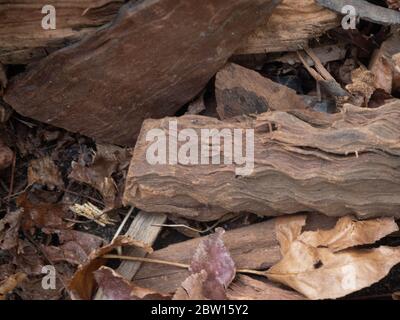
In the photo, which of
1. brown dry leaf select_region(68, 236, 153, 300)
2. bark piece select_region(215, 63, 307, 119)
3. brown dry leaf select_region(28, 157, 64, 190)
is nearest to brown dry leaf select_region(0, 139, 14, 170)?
brown dry leaf select_region(28, 157, 64, 190)

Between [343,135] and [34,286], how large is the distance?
3.83 feet

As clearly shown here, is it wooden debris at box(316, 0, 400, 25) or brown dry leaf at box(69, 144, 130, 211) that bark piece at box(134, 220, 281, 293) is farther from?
wooden debris at box(316, 0, 400, 25)

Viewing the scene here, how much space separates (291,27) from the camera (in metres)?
2.16

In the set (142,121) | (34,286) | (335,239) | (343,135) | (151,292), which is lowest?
(34,286)

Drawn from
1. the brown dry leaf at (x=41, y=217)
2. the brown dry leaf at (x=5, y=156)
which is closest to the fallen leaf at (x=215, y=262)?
the brown dry leaf at (x=41, y=217)

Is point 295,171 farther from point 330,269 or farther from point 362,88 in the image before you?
point 362,88

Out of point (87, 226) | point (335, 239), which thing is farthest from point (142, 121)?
point (335, 239)

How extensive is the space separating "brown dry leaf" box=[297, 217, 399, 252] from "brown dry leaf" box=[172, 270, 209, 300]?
14.0 inches

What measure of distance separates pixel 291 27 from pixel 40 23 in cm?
90

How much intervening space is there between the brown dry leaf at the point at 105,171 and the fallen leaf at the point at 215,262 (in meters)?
0.38

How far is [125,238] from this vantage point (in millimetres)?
1913

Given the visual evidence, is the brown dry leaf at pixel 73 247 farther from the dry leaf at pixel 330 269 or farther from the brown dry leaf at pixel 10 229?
the dry leaf at pixel 330 269

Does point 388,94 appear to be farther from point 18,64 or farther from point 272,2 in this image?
point 18,64
